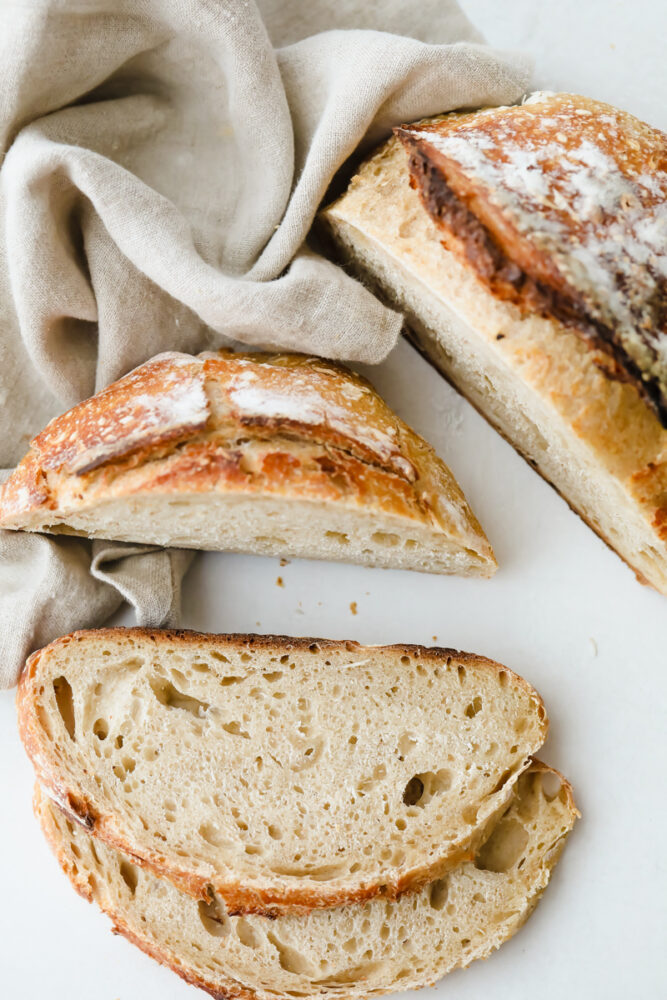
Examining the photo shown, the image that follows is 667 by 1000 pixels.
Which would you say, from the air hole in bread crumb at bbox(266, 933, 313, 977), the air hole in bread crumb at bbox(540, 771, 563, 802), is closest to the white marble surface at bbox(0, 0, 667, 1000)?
the air hole in bread crumb at bbox(540, 771, 563, 802)

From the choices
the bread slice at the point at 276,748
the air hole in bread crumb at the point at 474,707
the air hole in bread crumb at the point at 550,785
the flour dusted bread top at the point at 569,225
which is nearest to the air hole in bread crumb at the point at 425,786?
the bread slice at the point at 276,748

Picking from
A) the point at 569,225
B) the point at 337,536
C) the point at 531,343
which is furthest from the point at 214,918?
the point at 569,225

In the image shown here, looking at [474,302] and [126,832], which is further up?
[474,302]

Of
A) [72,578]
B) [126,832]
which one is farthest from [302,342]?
[126,832]

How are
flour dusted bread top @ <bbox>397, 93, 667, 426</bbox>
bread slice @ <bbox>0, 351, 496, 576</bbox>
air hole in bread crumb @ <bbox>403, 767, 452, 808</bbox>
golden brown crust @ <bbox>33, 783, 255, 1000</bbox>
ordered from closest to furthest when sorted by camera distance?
flour dusted bread top @ <bbox>397, 93, 667, 426</bbox> → bread slice @ <bbox>0, 351, 496, 576</bbox> → golden brown crust @ <bbox>33, 783, 255, 1000</bbox> → air hole in bread crumb @ <bbox>403, 767, 452, 808</bbox>

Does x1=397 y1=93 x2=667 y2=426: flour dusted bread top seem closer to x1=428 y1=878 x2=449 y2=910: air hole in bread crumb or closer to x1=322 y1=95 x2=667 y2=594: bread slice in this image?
x1=322 y1=95 x2=667 y2=594: bread slice

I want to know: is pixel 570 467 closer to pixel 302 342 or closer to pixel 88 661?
pixel 302 342

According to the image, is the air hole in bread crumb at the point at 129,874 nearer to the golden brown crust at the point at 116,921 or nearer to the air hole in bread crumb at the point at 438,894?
the golden brown crust at the point at 116,921

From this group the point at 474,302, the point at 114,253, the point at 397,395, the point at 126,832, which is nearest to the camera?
the point at 474,302
